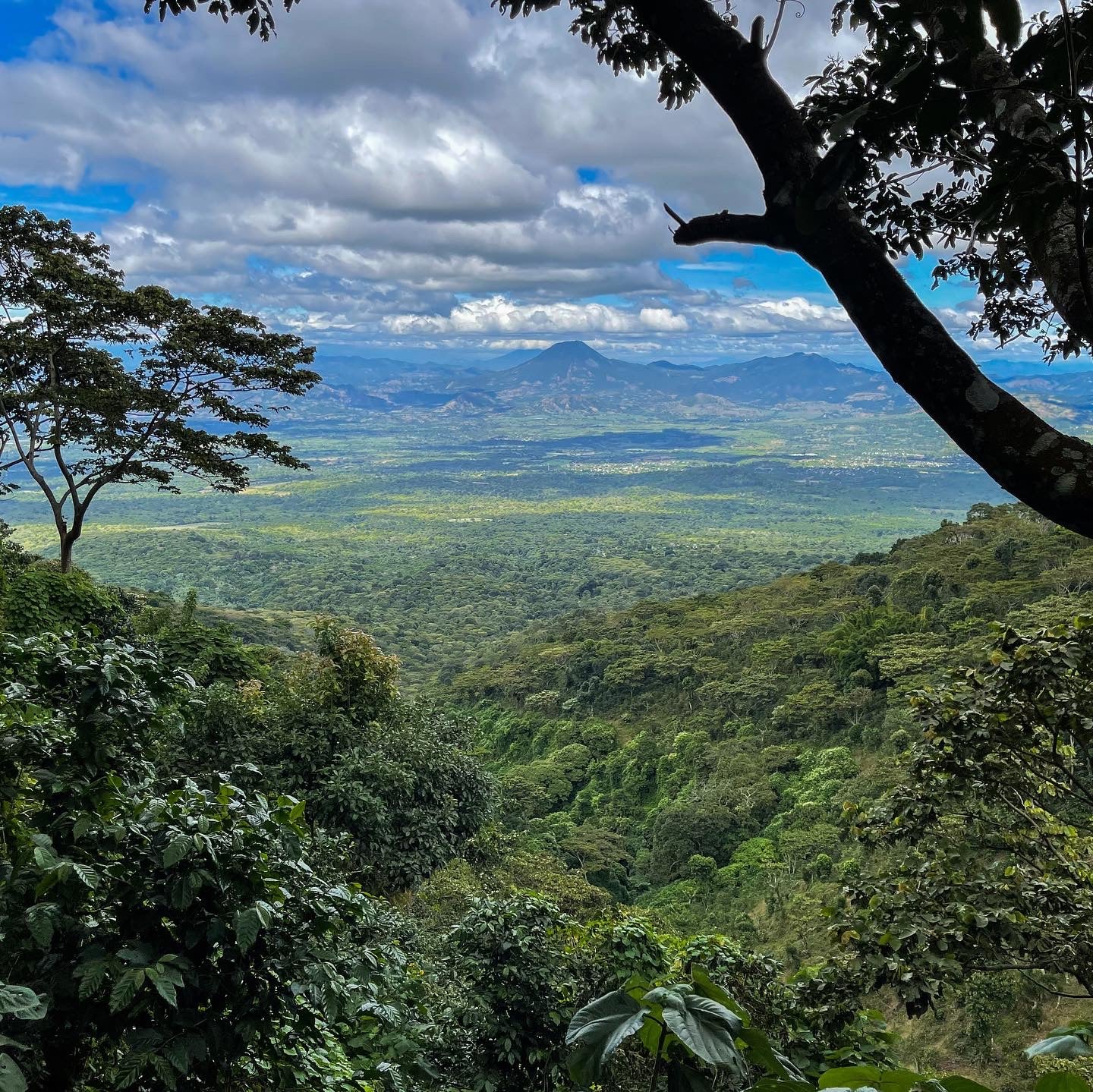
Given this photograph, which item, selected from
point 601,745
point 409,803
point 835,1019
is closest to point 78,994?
point 835,1019

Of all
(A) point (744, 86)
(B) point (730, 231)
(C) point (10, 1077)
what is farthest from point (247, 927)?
(A) point (744, 86)

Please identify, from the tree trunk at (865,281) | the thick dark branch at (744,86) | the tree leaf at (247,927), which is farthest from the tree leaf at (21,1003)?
the thick dark branch at (744,86)

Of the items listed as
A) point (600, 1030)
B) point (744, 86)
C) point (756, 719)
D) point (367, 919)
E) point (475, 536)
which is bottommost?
point (756, 719)

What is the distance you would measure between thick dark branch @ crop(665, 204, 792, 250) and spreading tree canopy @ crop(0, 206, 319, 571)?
420 inches

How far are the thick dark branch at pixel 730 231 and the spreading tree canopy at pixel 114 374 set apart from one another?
10.7 m

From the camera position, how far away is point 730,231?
1.66 m

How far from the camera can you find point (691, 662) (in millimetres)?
34312

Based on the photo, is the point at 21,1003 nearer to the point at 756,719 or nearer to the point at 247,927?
the point at 247,927

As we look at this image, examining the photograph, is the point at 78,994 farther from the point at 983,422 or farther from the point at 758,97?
the point at 758,97

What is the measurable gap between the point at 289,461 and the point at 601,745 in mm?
21270

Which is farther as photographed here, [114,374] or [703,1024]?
[114,374]

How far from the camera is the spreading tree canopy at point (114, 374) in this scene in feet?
34.4

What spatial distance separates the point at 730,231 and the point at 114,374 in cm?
1188

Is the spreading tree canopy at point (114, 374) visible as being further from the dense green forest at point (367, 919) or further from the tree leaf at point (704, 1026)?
the tree leaf at point (704, 1026)
